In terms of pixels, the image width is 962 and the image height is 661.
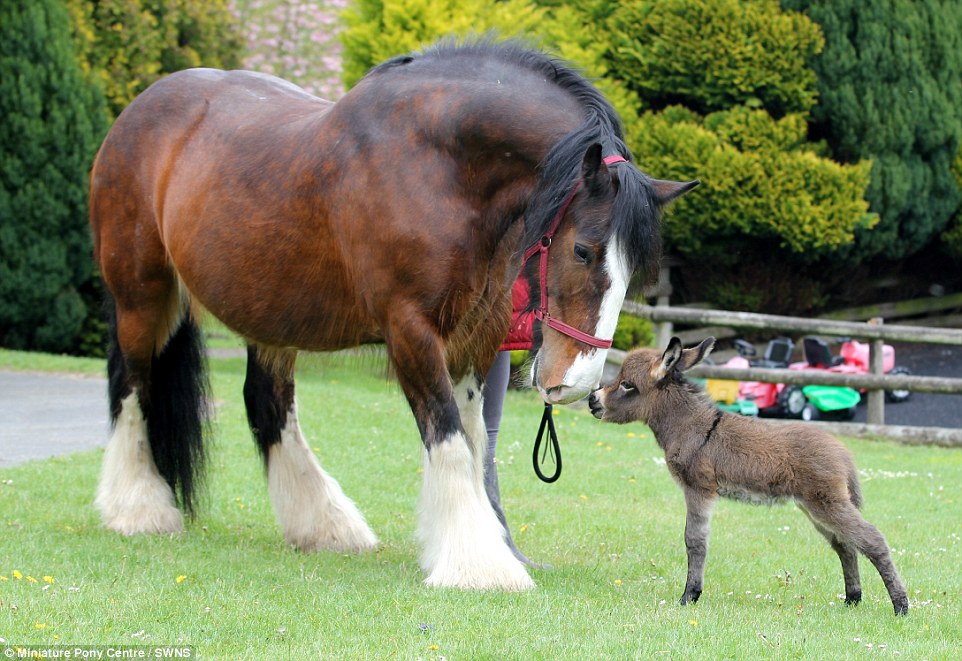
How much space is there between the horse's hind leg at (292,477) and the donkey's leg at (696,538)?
203cm

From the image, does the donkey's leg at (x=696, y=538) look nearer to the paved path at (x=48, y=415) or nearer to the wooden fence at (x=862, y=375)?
the paved path at (x=48, y=415)

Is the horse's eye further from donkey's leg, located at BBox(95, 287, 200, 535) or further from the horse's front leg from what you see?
donkey's leg, located at BBox(95, 287, 200, 535)

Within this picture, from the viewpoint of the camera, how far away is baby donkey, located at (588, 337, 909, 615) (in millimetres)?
4586

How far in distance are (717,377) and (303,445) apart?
6.84 meters

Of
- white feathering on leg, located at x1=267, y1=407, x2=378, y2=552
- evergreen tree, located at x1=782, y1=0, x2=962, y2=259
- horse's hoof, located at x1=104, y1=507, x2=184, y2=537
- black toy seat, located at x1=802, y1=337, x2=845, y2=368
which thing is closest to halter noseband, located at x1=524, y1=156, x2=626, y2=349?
white feathering on leg, located at x1=267, y1=407, x2=378, y2=552

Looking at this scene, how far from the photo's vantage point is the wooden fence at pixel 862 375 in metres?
11.8

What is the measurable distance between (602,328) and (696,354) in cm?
64

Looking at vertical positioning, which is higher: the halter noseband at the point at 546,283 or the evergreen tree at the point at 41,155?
the halter noseband at the point at 546,283

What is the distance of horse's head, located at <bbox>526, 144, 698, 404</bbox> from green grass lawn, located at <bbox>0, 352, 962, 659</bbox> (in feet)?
3.27

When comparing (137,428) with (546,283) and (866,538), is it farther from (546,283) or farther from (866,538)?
(866,538)

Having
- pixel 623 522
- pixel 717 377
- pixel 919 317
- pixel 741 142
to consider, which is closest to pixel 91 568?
pixel 623 522

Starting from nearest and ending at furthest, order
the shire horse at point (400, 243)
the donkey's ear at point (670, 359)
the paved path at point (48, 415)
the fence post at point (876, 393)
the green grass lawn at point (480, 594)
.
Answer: the green grass lawn at point (480, 594) → the shire horse at point (400, 243) → the donkey's ear at point (670, 359) → the paved path at point (48, 415) → the fence post at point (876, 393)

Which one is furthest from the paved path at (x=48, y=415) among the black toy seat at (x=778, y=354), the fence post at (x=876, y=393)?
the fence post at (x=876, y=393)

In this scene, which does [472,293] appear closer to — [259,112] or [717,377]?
[259,112]
